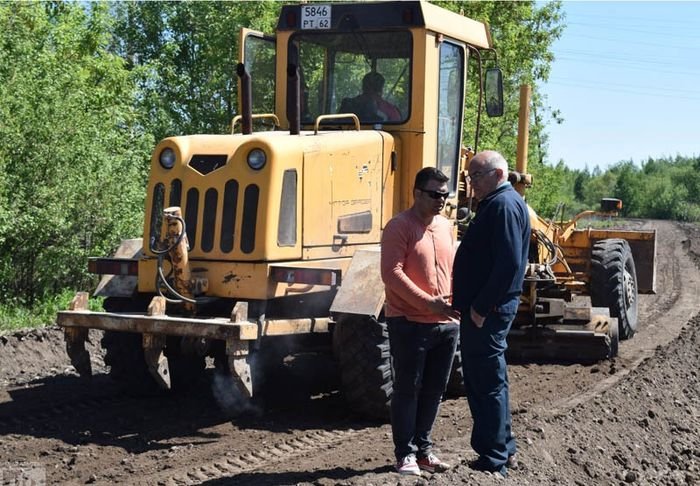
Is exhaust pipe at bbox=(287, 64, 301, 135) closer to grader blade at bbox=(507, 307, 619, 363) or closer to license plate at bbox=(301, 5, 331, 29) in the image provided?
license plate at bbox=(301, 5, 331, 29)

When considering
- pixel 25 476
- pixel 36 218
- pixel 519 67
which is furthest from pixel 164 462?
pixel 519 67

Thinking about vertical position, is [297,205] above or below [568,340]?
above

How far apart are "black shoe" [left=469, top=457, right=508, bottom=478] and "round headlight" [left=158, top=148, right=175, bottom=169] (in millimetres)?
3681

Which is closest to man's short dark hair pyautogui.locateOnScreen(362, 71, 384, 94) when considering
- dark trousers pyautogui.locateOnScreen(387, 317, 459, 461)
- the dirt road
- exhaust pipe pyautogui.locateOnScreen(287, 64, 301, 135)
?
exhaust pipe pyautogui.locateOnScreen(287, 64, 301, 135)

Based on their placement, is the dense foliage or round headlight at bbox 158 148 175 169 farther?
the dense foliage

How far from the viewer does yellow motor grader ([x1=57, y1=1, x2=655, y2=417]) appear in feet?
26.3

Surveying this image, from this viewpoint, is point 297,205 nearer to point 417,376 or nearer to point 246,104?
point 246,104

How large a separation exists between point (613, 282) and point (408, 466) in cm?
701

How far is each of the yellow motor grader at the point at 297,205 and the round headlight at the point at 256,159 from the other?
0.01 meters

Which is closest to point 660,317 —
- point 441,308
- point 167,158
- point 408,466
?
point 167,158

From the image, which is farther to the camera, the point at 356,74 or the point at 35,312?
the point at 35,312

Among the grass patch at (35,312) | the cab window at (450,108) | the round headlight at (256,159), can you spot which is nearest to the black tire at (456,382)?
the cab window at (450,108)

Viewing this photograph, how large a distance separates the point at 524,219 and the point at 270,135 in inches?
110

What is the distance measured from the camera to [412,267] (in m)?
6.46
